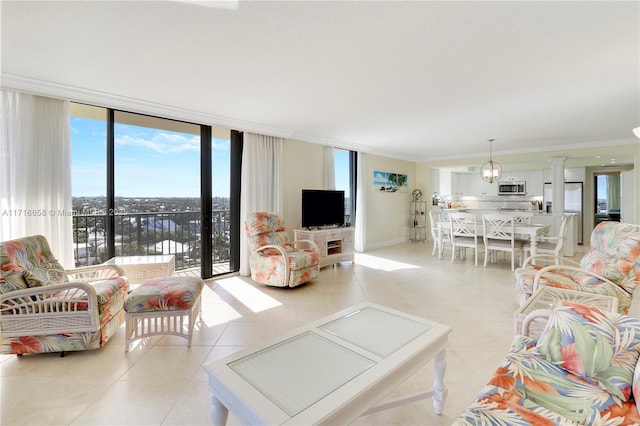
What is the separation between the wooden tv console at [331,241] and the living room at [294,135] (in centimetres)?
22

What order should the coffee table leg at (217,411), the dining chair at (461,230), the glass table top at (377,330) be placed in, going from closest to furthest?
the coffee table leg at (217,411)
the glass table top at (377,330)
the dining chair at (461,230)

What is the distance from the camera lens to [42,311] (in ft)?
6.88

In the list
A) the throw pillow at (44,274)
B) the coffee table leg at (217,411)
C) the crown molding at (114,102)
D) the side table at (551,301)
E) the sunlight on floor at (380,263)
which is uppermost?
the crown molding at (114,102)

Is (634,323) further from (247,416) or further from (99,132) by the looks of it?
(99,132)

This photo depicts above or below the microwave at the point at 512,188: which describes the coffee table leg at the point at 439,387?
below

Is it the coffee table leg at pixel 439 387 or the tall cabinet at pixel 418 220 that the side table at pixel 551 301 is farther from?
the tall cabinet at pixel 418 220

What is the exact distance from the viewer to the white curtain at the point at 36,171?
2.69m

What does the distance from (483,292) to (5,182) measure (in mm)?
5303

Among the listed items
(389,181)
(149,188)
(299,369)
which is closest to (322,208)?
(149,188)

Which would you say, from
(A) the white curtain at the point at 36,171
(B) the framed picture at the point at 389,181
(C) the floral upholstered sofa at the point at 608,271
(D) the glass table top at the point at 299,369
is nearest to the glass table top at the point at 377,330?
(D) the glass table top at the point at 299,369

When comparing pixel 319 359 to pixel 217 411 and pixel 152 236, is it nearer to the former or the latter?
pixel 217 411

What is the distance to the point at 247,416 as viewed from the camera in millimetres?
1084

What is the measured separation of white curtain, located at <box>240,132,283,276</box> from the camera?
14.7ft

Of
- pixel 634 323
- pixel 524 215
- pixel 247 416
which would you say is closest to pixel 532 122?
pixel 524 215
